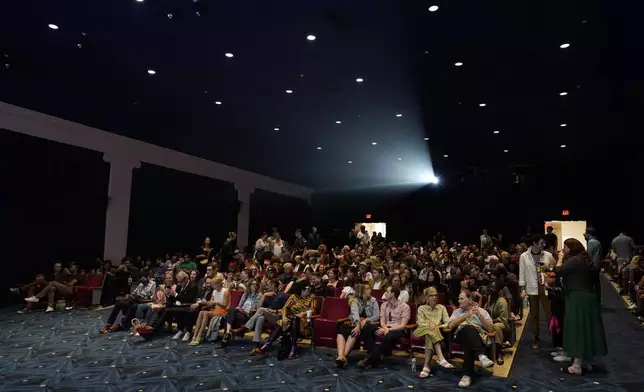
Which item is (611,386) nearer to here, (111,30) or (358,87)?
(358,87)

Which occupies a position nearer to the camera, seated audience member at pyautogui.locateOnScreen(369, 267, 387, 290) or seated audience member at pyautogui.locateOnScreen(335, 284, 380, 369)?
seated audience member at pyautogui.locateOnScreen(335, 284, 380, 369)

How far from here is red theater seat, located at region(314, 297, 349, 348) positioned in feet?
21.5

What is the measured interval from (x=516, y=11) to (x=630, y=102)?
A: 495 centimetres

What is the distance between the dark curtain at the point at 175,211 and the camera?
13.6 meters

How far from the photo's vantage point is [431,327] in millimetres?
5613

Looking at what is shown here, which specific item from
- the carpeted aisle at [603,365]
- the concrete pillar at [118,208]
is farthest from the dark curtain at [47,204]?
the carpeted aisle at [603,365]

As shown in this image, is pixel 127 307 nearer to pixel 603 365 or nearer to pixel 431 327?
pixel 431 327

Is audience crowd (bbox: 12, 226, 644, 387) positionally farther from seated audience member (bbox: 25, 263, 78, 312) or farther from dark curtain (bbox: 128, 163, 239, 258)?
dark curtain (bbox: 128, 163, 239, 258)

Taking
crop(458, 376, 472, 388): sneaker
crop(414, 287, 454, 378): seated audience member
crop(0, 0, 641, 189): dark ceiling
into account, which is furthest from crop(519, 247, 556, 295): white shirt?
crop(0, 0, 641, 189): dark ceiling

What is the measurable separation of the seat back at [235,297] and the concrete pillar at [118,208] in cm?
661

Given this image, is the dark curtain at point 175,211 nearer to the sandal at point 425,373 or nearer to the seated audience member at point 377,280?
the seated audience member at point 377,280

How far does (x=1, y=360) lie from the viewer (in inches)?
232

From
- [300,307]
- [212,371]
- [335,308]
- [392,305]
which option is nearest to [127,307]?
[212,371]

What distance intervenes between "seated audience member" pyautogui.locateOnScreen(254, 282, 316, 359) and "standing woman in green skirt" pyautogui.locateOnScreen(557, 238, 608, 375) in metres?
3.47
